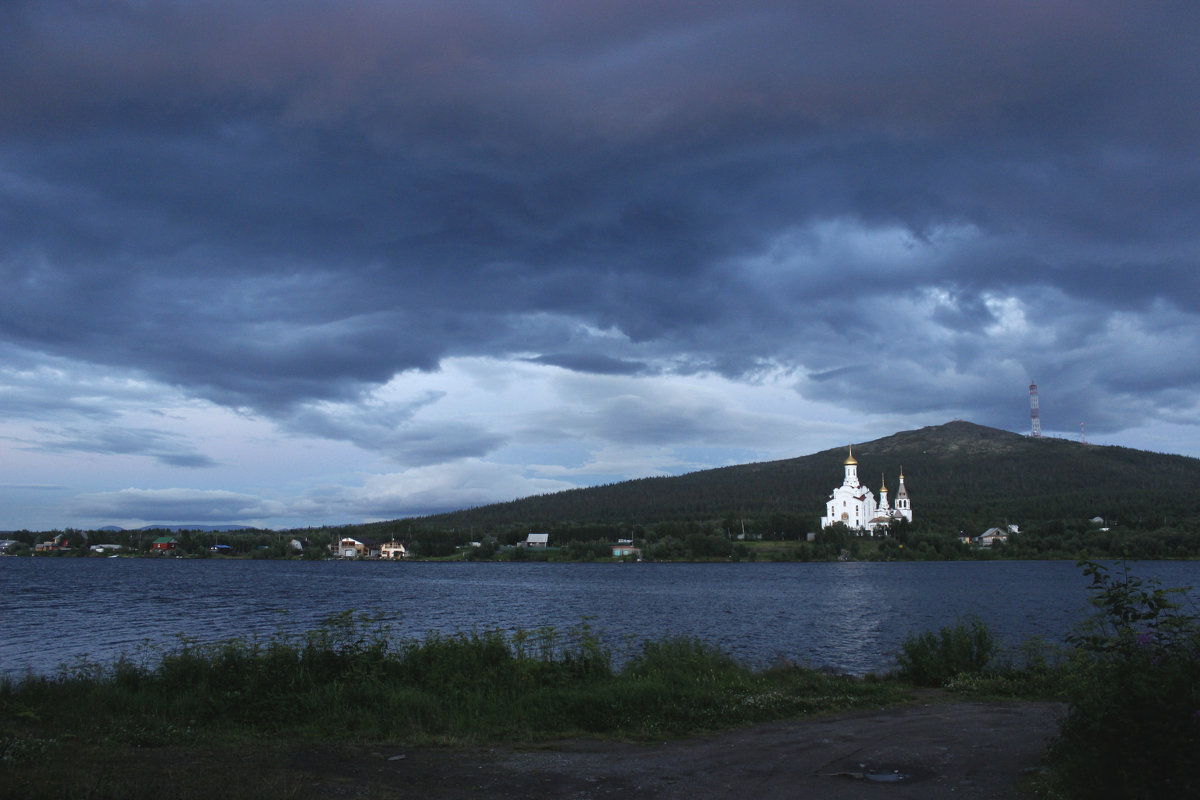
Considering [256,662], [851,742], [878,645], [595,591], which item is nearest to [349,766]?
[256,662]

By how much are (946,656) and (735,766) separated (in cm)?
1166

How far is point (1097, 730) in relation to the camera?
9156mm

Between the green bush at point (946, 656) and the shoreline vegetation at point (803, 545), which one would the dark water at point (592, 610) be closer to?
the green bush at point (946, 656)

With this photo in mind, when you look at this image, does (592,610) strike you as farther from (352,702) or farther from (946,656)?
(352,702)

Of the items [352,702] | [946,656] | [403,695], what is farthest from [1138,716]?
[946,656]

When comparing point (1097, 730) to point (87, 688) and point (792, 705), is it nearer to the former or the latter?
point (792, 705)

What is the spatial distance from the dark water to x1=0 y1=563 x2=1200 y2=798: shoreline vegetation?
5.48 m

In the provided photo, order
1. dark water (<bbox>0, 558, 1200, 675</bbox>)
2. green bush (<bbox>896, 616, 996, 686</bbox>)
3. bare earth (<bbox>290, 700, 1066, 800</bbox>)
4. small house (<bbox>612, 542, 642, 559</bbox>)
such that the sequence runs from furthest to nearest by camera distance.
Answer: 1. small house (<bbox>612, 542, 642, 559</bbox>)
2. dark water (<bbox>0, 558, 1200, 675</bbox>)
3. green bush (<bbox>896, 616, 996, 686</bbox>)
4. bare earth (<bbox>290, 700, 1066, 800</bbox>)

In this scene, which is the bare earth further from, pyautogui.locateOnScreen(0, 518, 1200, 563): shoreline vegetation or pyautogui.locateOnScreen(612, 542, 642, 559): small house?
pyautogui.locateOnScreen(612, 542, 642, 559): small house

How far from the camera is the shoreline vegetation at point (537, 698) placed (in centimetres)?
907

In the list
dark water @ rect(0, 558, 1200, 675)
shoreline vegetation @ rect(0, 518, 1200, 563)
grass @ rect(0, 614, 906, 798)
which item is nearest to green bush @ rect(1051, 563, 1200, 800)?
grass @ rect(0, 614, 906, 798)

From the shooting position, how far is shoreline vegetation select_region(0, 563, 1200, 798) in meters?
9.07

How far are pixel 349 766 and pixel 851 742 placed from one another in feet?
25.7

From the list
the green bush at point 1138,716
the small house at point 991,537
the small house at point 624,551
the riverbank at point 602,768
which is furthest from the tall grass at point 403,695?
the small house at point 991,537
